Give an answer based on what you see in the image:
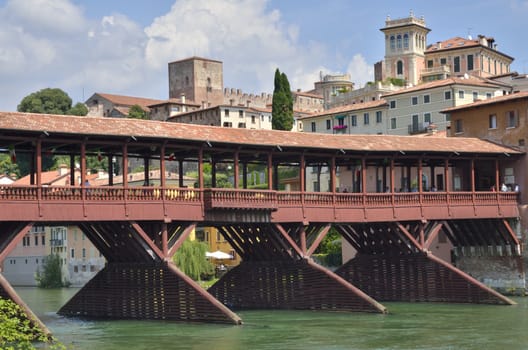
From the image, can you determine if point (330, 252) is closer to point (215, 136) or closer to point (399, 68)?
point (215, 136)

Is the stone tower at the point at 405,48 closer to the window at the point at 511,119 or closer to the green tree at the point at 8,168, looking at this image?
the green tree at the point at 8,168

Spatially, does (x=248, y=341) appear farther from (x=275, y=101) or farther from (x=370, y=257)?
(x=275, y=101)

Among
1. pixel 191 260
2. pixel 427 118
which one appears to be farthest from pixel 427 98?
pixel 191 260

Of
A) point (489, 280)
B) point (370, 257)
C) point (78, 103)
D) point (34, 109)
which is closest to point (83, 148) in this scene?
point (370, 257)

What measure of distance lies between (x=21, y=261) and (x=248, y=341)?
64.0 m

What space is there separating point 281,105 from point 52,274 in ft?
90.5

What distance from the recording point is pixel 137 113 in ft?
467

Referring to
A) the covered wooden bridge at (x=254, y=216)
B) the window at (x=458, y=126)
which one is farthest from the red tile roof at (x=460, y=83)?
the covered wooden bridge at (x=254, y=216)

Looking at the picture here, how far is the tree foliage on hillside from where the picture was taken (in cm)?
12419

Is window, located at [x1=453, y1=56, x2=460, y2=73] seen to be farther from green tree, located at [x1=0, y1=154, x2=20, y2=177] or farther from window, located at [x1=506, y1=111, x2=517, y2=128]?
window, located at [x1=506, y1=111, x2=517, y2=128]

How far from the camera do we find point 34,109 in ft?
404

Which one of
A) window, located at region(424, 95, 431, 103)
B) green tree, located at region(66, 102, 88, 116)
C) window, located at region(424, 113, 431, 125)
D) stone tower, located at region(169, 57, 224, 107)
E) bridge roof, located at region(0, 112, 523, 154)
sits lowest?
bridge roof, located at region(0, 112, 523, 154)

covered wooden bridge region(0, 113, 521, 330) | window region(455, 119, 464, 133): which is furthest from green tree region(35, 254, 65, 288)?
window region(455, 119, 464, 133)

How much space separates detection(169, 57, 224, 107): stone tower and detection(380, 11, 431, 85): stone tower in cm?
3276
